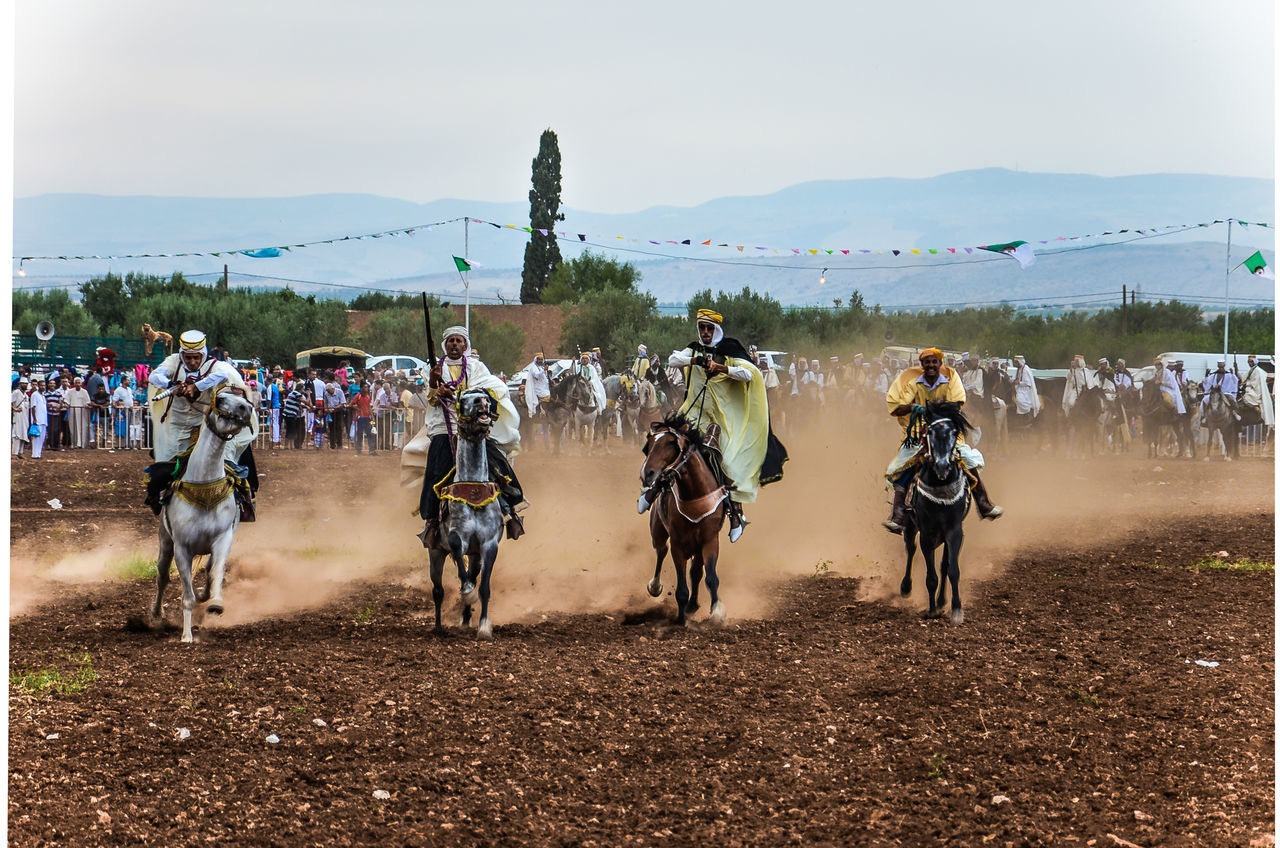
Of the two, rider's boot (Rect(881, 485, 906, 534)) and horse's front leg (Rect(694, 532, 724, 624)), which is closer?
horse's front leg (Rect(694, 532, 724, 624))

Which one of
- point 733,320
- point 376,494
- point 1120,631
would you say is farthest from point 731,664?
point 733,320

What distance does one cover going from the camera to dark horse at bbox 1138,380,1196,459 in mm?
26891

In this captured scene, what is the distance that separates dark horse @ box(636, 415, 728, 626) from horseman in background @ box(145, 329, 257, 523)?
335 centimetres

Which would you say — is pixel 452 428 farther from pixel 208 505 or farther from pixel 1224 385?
pixel 1224 385

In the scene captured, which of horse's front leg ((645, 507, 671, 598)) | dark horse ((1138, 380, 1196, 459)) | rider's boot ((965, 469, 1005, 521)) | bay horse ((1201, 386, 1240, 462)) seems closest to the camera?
horse's front leg ((645, 507, 671, 598))

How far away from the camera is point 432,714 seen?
7809 mm

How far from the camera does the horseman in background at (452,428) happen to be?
10328 mm

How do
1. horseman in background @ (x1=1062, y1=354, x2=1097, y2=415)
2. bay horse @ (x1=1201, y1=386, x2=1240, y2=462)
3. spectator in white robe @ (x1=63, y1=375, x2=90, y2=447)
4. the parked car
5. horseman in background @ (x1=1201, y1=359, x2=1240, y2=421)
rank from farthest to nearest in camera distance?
the parked car → horseman in background @ (x1=1062, y1=354, x2=1097, y2=415) → bay horse @ (x1=1201, y1=386, x2=1240, y2=462) → horseman in background @ (x1=1201, y1=359, x2=1240, y2=421) → spectator in white robe @ (x1=63, y1=375, x2=90, y2=447)

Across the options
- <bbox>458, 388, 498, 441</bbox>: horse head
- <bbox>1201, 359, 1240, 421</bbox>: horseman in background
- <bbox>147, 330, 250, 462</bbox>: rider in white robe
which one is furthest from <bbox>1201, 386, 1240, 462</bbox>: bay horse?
<bbox>147, 330, 250, 462</bbox>: rider in white robe

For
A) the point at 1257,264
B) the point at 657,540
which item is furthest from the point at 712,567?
the point at 1257,264

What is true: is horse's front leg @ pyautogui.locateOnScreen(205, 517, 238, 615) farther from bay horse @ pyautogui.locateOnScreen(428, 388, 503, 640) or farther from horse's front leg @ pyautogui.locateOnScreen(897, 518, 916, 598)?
horse's front leg @ pyautogui.locateOnScreen(897, 518, 916, 598)

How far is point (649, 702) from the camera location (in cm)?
810

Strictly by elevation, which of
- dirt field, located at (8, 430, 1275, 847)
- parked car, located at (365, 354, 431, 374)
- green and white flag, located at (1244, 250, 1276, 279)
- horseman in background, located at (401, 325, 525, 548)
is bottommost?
dirt field, located at (8, 430, 1275, 847)

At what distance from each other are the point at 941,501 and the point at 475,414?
4.15 meters
